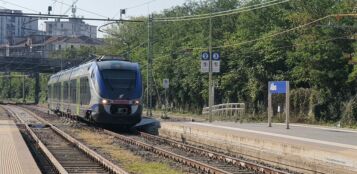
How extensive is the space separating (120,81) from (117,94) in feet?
2.23

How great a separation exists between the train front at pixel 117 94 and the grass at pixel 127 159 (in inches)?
86.5

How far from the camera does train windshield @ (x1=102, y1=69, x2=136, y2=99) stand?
27.0m

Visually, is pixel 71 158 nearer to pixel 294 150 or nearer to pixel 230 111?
pixel 294 150

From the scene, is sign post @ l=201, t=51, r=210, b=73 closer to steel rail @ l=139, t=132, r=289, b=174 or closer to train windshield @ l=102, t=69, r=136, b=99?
train windshield @ l=102, t=69, r=136, b=99

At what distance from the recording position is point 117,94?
26969mm

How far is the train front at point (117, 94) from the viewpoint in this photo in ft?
87.7

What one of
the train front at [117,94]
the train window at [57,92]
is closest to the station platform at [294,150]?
the train front at [117,94]

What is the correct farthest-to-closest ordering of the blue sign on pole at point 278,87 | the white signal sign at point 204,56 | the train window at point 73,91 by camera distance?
1. the train window at point 73,91
2. the white signal sign at point 204,56
3. the blue sign on pole at point 278,87

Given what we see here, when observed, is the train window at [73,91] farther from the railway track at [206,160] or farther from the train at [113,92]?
the railway track at [206,160]

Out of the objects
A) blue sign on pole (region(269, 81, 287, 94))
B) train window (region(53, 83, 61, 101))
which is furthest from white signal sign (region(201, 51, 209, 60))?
train window (region(53, 83, 61, 101))

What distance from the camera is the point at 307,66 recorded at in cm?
3734

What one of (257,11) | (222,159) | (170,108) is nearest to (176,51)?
(170,108)

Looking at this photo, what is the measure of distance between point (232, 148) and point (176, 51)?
1633 inches

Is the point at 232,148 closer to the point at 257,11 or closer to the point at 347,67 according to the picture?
the point at 347,67
